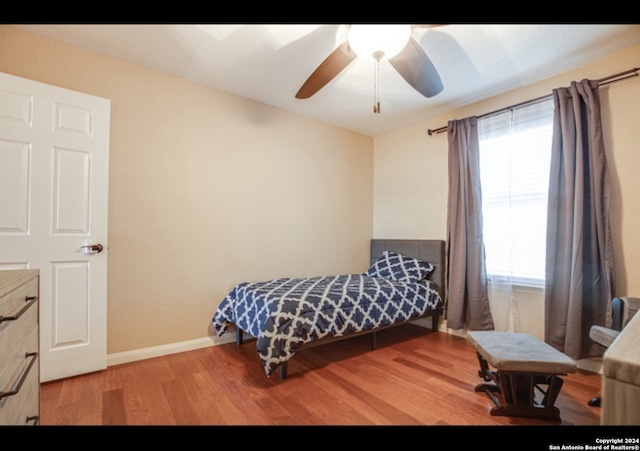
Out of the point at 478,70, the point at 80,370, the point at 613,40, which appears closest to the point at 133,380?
the point at 80,370

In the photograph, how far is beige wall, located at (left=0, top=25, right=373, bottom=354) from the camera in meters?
2.35

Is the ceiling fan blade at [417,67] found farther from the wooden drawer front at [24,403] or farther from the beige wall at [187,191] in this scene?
the wooden drawer front at [24,403]

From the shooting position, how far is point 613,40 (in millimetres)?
2121

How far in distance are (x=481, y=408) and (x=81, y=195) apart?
3121mm

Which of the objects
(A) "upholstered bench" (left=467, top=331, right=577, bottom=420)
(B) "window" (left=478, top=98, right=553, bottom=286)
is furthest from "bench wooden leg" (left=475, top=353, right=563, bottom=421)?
(B) "window" (left=478, top=98, right=553, bottom=286)

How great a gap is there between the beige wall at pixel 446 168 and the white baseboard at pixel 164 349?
2520 millimetres

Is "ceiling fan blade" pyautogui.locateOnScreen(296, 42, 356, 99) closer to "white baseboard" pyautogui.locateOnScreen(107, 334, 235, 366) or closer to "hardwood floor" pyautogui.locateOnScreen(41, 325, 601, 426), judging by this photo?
"hardwood floor" pyautogui.locateOnScreen(41, 325, 601, 426)

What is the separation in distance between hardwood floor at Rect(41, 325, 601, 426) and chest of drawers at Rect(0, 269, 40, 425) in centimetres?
69

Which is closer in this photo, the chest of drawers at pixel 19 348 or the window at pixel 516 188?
the chest of drawers at pixel 19 348

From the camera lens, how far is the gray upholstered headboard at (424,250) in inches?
128

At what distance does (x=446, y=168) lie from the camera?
334 centimetres

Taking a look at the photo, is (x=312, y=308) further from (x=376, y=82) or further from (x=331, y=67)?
(x=376, y=82)

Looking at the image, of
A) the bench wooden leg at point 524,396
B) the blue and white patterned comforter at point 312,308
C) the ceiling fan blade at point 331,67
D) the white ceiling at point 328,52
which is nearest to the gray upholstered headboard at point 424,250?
the blue and white patterned comforter at point 312,308

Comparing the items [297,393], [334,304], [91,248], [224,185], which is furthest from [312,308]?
[91,248]
